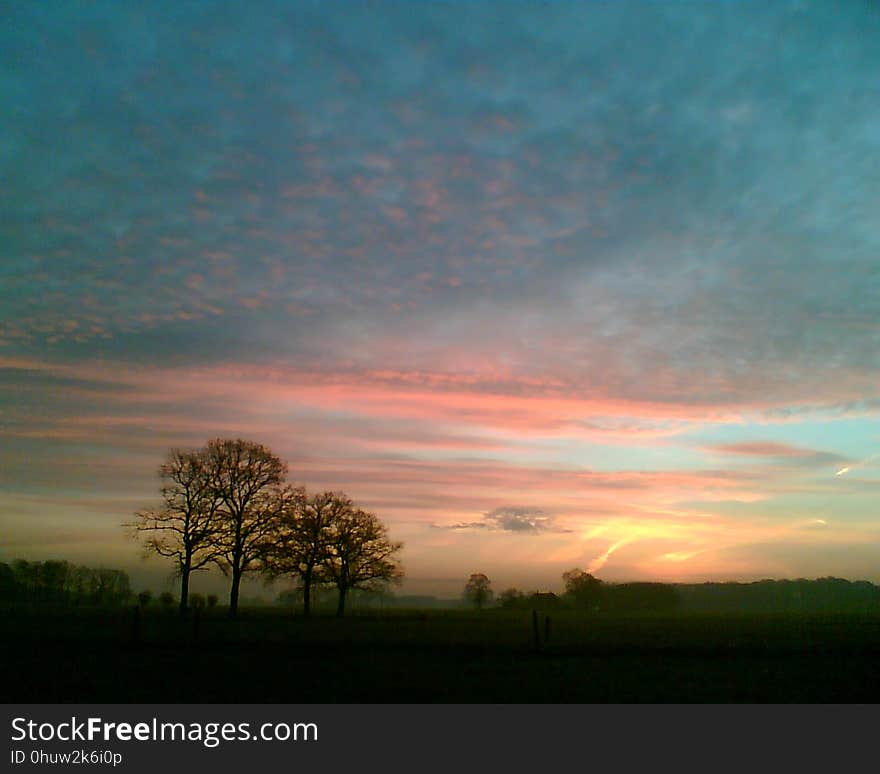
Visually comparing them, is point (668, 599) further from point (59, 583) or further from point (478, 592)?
point (59, 583)

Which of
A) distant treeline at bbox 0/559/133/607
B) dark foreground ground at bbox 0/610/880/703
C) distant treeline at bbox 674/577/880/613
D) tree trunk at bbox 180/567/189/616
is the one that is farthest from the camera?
distant treeline at bbox 674/577/880/613

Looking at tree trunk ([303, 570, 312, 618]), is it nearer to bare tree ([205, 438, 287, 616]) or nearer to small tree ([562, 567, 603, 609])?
bare tree ([205, 438, 287, 616])

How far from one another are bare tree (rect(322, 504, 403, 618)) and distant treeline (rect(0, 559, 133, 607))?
2156 inches

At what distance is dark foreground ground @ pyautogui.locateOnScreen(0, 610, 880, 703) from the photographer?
13930 millimetres

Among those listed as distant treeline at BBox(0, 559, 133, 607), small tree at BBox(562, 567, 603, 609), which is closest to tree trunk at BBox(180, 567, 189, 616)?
distant treeline at BBox(0, 559, 133, 607)

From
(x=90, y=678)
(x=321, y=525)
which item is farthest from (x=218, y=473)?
(x=90, y=678)

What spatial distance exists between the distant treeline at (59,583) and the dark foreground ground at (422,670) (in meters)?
86.0

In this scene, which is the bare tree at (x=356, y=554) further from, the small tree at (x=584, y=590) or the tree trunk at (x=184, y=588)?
the small tree at (x=584, y=590)

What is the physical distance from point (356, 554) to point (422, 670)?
144 feet

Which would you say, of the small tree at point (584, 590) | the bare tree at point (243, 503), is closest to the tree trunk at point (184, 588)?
the bare tree at point (243, 503)
